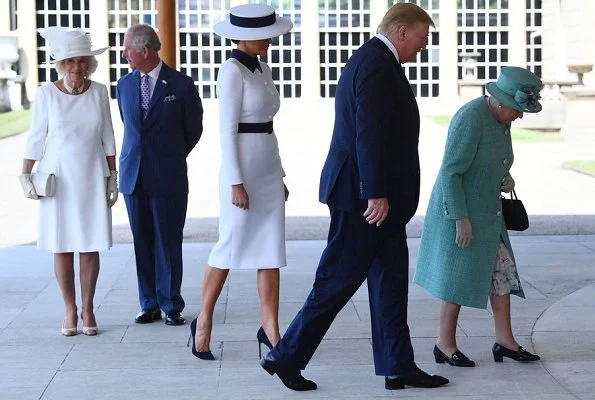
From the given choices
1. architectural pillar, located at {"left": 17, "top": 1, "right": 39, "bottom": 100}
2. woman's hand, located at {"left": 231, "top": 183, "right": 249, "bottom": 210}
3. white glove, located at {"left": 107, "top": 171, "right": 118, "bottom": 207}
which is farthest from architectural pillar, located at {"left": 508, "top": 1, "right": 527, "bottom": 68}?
woman's hand, located at {"left": 231, "top": 183, "right": 249, "bottom": 210}

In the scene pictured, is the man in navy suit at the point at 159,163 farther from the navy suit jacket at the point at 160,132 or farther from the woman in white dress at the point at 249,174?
the woman in white dress at the point at 249,174

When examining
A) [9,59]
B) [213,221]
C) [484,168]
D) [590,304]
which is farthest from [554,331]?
[9,59]

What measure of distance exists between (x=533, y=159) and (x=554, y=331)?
1512 centimetres

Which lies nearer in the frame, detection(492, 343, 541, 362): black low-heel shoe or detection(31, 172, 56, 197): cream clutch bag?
detection(492, 343, 541, 362): black low-heel shoe

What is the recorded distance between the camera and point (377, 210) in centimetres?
552

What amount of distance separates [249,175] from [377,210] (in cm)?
112

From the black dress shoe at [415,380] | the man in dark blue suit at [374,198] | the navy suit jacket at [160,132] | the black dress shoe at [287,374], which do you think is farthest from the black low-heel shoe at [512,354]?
the navy suit jacket at [160,132]

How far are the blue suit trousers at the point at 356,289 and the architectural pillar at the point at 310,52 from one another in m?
42.0

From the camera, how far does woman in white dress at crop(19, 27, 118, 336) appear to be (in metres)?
7.23

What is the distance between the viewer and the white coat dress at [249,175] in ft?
20.8

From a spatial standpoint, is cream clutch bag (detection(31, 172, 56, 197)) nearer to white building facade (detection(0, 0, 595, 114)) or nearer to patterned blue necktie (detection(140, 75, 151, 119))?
patterned blue necktie (detection(140, 75, 151, 119))

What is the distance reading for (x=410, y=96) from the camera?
5691mm

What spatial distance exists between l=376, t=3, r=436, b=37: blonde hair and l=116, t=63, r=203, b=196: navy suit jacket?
2.22 m

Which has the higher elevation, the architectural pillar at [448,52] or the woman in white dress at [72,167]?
the architectural pillar at [448,52]
